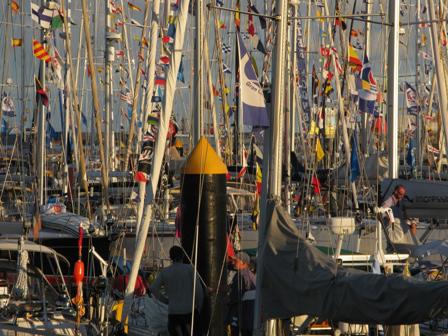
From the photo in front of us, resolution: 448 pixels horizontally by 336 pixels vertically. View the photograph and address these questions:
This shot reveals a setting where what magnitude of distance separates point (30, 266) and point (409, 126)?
29.6m

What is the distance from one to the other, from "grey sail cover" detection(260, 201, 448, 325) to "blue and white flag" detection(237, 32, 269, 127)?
1.06 metres

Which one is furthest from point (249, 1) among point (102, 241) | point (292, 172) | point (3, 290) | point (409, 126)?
point (409, 126)

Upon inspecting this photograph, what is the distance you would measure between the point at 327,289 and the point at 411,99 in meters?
28.0


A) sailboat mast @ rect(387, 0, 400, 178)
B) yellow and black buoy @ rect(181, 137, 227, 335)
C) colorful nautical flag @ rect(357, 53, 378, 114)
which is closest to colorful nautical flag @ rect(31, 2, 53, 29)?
colorful nautical flag @ rect(357, 53, 378, 114)

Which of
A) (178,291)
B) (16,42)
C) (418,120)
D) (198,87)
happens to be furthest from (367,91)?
(418,120)

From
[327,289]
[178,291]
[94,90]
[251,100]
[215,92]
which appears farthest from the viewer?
[215,92]

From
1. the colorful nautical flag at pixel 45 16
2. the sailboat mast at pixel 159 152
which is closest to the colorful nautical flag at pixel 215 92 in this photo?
the colorful nautical flag at pixel 45 16

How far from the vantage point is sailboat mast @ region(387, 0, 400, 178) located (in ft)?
49.1

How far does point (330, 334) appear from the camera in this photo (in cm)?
1245

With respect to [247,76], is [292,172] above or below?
below

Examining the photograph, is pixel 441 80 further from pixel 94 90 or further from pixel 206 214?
pixel 206 214

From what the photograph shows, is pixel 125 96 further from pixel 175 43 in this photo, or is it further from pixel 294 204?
pixel 175 43

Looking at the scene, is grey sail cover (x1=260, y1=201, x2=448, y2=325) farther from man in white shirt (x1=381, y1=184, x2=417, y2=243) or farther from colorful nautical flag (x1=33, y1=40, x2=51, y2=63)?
colorful nautical flag (x1=33, y1=40, x2=51, y2=63)

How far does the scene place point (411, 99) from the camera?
37.1 metres
